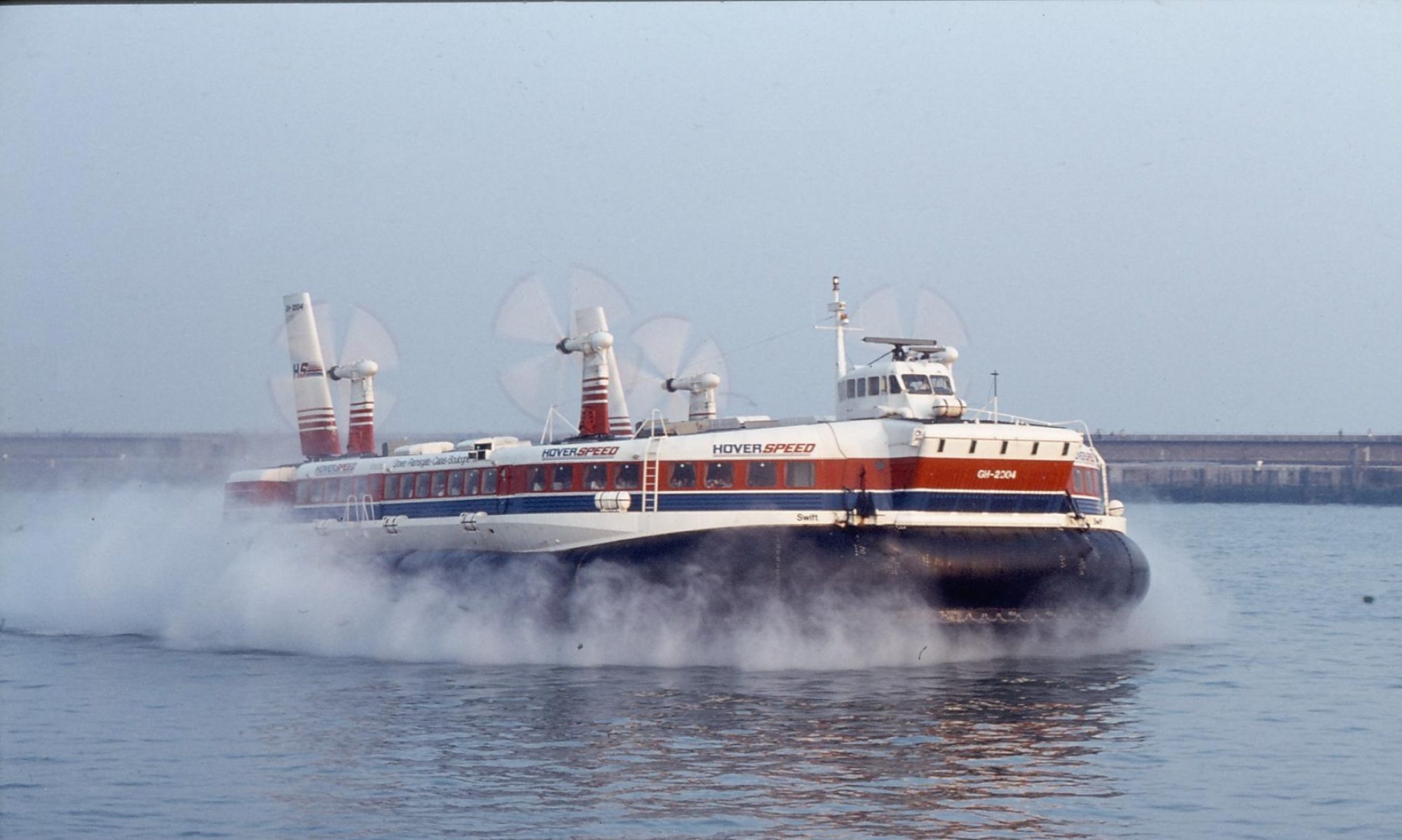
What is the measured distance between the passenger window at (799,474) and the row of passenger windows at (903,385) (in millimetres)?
2025

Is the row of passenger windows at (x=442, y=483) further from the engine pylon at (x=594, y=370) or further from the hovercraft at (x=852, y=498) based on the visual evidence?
the engine pylon at (x=594, y=370)

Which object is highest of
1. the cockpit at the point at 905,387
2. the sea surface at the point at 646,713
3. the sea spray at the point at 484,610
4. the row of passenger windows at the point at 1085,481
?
the cockpit at the point at 905,387

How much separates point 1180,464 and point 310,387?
80.7 m

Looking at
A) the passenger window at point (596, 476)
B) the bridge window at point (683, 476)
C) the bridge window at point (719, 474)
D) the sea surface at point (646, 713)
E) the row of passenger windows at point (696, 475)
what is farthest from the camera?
the passenger window at point (596, 476)

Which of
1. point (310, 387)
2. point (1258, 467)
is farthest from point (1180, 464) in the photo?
point (310, 387)

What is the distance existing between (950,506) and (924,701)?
4.47 m

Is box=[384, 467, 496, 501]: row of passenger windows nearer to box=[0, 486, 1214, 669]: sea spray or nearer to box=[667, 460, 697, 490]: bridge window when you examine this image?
box=[0, 486, 1214, 669]: sea spray

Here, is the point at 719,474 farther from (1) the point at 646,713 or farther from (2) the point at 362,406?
(2) the point at 362,406

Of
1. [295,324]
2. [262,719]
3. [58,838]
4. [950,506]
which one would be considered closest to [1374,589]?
[950,506]

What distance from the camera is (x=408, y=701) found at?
20.3 meters

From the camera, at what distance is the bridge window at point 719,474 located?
2438 cm

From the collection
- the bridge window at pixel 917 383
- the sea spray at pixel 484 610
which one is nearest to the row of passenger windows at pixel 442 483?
the sea spray at pixel 484 610

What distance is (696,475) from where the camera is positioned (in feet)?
80.7

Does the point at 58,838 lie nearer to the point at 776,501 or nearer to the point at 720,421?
the point at 776,501
